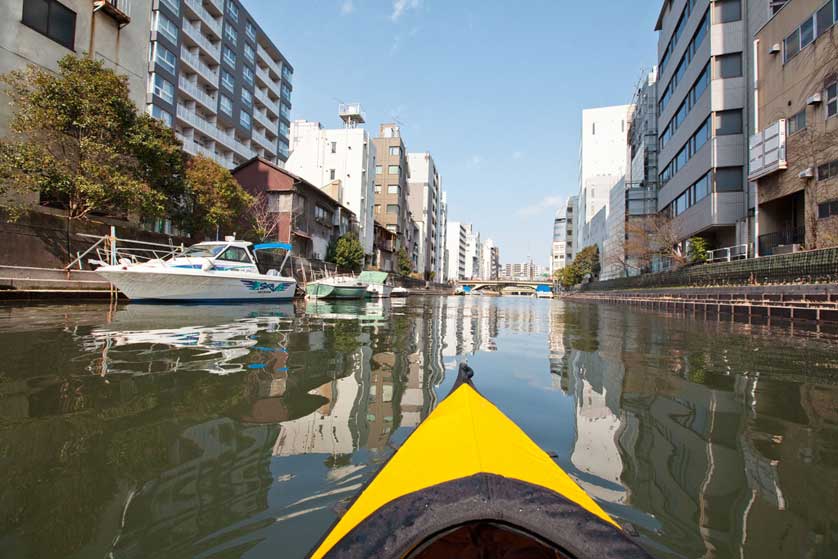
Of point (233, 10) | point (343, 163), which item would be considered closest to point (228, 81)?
point (233, 10)

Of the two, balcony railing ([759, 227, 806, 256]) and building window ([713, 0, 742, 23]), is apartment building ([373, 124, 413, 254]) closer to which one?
building window ([713, 0, 742, 23])

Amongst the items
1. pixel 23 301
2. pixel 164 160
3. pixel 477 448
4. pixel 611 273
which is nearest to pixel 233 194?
pixel 164 160

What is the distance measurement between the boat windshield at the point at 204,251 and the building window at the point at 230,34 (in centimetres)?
2795

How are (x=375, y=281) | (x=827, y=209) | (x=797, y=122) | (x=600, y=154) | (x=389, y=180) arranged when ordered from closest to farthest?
(x=827, y=209), (x=797, y=122), (x=375, y=281), (x=389, y=180), (x=600, y=154)

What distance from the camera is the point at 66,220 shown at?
12.7m

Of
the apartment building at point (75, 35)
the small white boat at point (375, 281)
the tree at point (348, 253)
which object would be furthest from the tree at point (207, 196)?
the tree at point (348, 253)

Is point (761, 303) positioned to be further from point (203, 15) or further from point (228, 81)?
point (228, 81)

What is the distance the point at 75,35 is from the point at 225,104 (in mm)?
20824

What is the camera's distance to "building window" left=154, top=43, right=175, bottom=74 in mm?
26938

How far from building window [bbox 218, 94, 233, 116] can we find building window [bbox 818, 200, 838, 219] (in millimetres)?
36785

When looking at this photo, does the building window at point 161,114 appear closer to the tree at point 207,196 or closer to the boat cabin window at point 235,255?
the tree at point 207,196

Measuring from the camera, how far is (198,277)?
12.7 m

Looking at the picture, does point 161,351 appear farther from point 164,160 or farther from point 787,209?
point 787,209

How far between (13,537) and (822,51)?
73.5 ft
